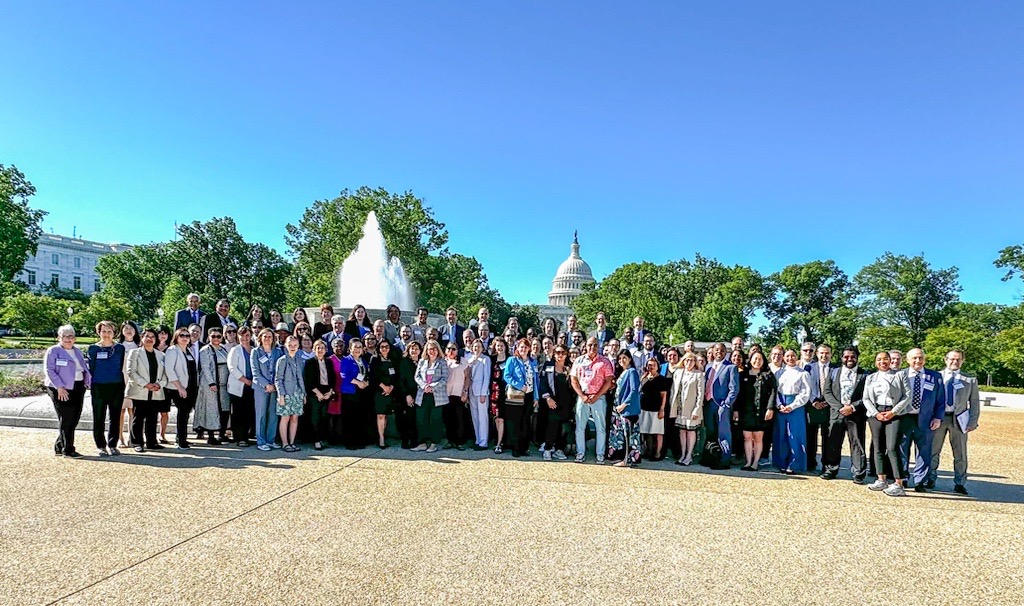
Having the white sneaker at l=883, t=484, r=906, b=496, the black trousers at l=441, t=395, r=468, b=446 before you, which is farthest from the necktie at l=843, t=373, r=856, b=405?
the black trousers at l=441, t=395, r=468, b=446

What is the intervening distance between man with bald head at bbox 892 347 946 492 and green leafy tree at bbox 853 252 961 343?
5017 centimetres

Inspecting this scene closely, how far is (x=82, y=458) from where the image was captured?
299 inches

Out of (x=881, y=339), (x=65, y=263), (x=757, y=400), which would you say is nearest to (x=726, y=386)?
Answer: (x=757, y=400)

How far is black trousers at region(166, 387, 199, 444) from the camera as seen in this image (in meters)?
8.31

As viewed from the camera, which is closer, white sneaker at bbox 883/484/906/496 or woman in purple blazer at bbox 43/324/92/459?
white sneaker at bbox 883/484/906/496

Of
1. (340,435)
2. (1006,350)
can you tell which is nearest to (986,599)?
(340,435)

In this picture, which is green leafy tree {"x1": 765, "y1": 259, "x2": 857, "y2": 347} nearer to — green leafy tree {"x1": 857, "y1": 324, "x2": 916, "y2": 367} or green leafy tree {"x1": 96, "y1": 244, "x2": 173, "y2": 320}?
green leafy tree {"x1": 857, "y1": 324, "x2": 916, "y2": 367}

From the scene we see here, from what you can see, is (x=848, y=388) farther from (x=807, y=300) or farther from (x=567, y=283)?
(x=567, y=283)

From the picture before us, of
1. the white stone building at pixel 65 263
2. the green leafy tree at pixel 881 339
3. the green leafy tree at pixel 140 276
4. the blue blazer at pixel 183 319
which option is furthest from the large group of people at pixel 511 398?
the white stone building at pixel 65 263

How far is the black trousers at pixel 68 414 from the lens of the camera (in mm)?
7547

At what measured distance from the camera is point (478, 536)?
194 inches

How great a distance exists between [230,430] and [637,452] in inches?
257

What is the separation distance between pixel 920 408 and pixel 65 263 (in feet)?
384

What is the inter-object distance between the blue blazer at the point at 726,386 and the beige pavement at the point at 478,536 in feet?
3.41
